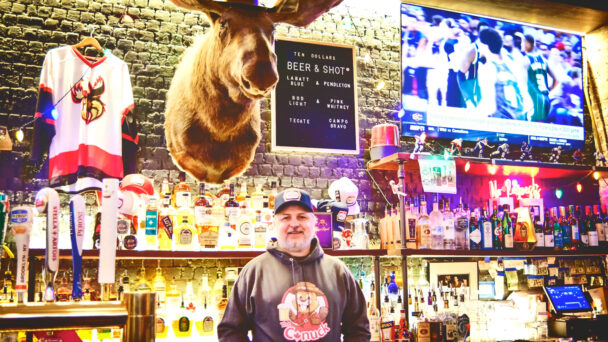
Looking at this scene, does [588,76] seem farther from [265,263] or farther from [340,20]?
[265,263]

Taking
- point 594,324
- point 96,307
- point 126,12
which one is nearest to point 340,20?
point 126,12

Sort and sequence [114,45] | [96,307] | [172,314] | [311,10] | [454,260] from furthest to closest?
1. [454,260]
2. [311,10]
3. [114,45]
4. [172,314]
5. [96,307]

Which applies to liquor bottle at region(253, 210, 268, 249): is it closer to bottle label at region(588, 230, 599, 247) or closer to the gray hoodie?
the gray hoodie

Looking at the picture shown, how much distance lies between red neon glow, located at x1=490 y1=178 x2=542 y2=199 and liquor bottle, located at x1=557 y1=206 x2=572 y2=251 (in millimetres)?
255

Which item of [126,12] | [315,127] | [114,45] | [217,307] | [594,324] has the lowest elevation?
[594,324]

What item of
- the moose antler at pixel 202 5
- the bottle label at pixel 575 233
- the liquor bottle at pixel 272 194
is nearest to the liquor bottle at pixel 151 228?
the liquor bottle at pixel 272 194

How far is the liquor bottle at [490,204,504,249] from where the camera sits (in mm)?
4168

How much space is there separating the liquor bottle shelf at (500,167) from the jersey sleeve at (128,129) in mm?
1811

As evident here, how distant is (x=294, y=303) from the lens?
8.93 ft

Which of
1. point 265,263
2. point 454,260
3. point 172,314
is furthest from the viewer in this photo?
point 454,260

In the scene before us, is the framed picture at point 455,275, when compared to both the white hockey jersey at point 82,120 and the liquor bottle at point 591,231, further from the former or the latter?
the white hockey jersey at point 82,120

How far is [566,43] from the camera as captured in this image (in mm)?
5047

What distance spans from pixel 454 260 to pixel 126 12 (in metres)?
3.22

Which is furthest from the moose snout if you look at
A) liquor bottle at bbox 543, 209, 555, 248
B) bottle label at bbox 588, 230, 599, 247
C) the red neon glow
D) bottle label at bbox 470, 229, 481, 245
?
bottle label at bbox 588, 230, 599, 247
